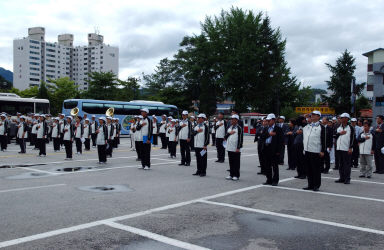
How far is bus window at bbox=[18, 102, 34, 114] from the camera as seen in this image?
97.5 ft

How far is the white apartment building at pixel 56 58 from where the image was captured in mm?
148500

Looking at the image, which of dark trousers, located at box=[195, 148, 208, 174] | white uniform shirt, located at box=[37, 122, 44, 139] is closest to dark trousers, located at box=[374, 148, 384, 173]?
dark trousers, located at box=[195, 148, 208, 174]

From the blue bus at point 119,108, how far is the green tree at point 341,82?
72.1 ft

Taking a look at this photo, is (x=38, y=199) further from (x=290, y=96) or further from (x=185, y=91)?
(x=290, y=96)

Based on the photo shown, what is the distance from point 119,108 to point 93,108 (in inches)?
106

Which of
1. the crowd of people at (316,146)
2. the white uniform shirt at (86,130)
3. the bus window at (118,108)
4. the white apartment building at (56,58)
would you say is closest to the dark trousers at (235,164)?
the crowd of people at (316,146)

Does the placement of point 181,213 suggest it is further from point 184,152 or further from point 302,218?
point 184,152

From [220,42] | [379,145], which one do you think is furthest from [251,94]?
[379,145]

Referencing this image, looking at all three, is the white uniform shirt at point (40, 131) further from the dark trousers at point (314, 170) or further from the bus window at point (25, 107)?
the bus window at point (25, 107)

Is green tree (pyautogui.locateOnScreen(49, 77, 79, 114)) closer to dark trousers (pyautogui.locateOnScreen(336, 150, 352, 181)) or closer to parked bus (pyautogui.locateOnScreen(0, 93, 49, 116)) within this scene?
parked bus (pyautogui.locateOnScreen(0, 93, 49, 116))

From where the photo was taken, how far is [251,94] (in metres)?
48.0

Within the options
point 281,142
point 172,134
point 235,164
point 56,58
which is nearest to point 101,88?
point 172,134

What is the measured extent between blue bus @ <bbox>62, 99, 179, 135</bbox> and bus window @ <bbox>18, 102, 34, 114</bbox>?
3.40m

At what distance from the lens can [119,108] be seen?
1367 inches
